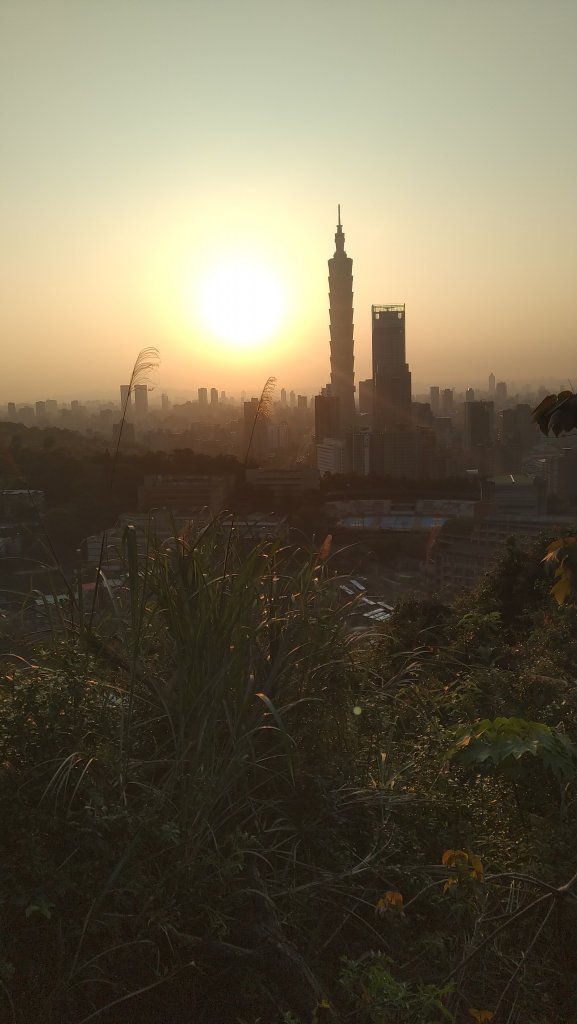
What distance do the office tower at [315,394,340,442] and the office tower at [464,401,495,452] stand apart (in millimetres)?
3927

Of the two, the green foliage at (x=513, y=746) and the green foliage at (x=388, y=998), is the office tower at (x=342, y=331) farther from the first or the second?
the green foliage at (x=388, y=998)

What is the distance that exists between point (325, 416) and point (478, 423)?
5795mm

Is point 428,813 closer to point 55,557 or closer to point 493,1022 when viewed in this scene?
point 493,1022

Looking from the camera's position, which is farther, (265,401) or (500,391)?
(500,391)

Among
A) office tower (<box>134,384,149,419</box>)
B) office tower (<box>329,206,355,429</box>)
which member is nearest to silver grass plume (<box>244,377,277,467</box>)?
office tower (<box>134,384,149,419</box>)

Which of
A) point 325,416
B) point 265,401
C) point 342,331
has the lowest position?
point 265,401

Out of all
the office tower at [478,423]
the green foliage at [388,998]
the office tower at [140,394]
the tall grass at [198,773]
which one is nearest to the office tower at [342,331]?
the office tower at [478,423]

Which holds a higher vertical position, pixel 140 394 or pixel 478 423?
pixel 478 423

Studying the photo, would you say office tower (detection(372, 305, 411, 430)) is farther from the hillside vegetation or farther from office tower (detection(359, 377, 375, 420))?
the hillside vegetation

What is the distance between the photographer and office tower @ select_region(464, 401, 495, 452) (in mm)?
14599

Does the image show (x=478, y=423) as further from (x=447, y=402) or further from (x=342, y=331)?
(x=342, y=331)

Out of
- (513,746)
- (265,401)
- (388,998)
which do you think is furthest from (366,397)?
(388,998)

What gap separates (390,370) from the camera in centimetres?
2298

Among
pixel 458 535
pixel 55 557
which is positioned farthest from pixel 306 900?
pixel 458 535
